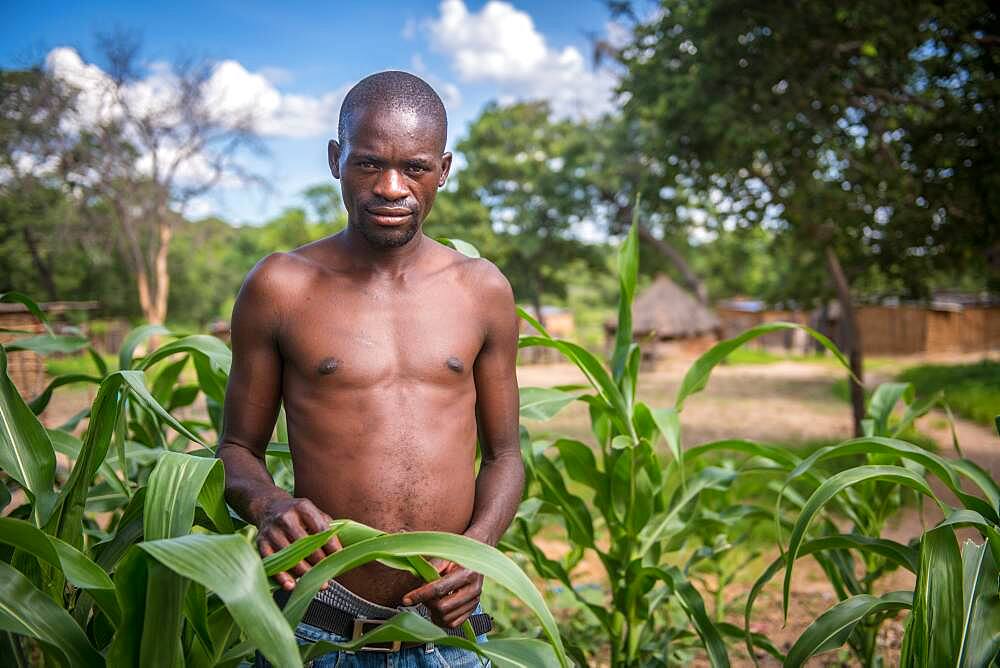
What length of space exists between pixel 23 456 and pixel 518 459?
2.49 feet

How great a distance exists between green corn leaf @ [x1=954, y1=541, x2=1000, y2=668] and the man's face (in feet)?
3.38

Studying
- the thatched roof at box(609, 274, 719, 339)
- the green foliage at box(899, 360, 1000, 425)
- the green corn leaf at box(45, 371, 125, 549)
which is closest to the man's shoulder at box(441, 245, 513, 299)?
the green corn leaf at box(45, 371, 125, 549)

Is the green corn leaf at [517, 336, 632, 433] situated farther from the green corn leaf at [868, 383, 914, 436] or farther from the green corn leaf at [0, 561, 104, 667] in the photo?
the green corn leaf at [0, 561, 104, 667]

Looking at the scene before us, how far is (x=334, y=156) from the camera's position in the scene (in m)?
1.10

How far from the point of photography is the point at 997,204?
4637 mm

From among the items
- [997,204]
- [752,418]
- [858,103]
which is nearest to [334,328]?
[997,204]

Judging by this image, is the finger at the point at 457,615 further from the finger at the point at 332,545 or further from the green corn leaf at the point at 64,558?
the green corn leaf at the point at 64,558

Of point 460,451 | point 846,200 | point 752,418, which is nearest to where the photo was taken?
point 460,451

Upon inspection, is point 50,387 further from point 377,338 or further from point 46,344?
point 377,338

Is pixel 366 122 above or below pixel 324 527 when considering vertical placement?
above

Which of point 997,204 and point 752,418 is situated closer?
point 997,204

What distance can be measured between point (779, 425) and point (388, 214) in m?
7.74

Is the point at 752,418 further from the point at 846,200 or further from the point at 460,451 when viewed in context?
the point at 460,451

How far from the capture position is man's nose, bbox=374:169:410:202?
3.31 ft
